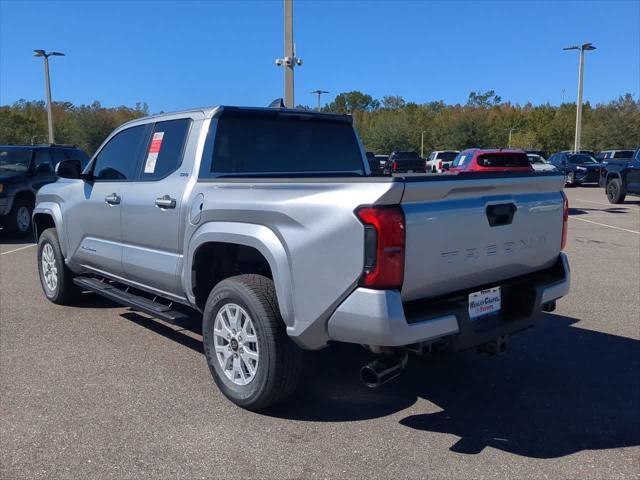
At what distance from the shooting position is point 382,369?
132 inches

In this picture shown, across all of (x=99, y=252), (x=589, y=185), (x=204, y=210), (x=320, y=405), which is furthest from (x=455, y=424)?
(x=589, y=185)

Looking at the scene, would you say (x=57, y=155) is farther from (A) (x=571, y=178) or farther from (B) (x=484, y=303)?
(A) (x=571, y=178)

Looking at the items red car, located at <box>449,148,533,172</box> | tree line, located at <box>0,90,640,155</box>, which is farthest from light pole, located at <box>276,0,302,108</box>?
tree line, located at <box>0,90,640,155</box>

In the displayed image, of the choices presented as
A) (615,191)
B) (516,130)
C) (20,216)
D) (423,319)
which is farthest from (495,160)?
(516,130)

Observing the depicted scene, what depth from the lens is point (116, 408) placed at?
400 centimetres

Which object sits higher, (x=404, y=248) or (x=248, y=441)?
(x=404, y=248)

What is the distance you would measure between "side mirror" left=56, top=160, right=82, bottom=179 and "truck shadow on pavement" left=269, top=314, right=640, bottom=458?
2924mm

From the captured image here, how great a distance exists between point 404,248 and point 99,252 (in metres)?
3.49

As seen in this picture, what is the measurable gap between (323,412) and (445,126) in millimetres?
84361

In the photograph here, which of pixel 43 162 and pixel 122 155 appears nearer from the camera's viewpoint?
pixel 122 155

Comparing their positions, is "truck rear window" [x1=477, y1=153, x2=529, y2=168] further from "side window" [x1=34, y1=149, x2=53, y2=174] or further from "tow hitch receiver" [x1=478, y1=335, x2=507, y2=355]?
"tow hitch receiver" [x1=478, y1=335, x2=507, y2=355]

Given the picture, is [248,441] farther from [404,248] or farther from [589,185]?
[589,185]

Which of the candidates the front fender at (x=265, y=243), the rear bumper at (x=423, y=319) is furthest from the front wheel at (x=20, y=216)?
the rear bumper at (x=423, y=319)

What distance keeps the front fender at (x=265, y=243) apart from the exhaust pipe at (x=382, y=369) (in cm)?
51
